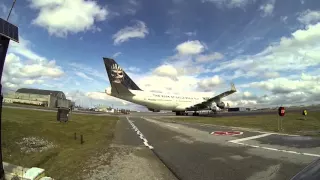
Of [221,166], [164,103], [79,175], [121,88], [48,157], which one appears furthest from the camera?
[164,103]

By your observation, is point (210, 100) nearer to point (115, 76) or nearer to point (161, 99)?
point (161, 99)

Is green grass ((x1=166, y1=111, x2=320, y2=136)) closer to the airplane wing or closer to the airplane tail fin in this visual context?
the airplane wing

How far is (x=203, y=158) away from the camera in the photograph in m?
9.53

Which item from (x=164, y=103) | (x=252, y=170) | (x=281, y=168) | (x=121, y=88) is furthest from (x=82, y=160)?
(x=164, y=103)

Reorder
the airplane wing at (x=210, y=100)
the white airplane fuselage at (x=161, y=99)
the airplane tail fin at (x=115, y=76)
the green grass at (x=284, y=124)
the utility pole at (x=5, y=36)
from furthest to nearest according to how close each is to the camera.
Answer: the airplane wing at (x=210, y=100), the white airplane fuselage at (x=161, y=99), the airplane tail fin at (x=115, y=76), the green grass at (x=284, y=124), the utility pole at (x=5, y=36)

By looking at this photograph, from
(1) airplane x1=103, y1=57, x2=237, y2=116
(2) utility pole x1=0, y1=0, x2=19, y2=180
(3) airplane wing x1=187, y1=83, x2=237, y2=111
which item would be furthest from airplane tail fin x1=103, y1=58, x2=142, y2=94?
(2) utility pole x1=0, y1=0, x2=19, y2=180

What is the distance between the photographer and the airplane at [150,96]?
169ft

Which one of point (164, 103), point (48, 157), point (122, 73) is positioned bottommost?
point (48, 157)

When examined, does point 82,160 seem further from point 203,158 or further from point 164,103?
point 164,103

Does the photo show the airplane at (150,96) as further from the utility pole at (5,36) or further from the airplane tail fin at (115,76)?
the utility pole at (5,36)

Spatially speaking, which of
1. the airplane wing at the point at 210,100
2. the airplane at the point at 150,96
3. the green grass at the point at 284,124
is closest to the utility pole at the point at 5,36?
the green grass at the point at 284,124

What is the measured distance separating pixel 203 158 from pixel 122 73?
44.8 meters

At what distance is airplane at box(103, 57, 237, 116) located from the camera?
5150cm

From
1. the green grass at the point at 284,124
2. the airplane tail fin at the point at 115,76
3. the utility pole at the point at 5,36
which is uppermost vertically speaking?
the airplane tail fin at the point at 115,76
